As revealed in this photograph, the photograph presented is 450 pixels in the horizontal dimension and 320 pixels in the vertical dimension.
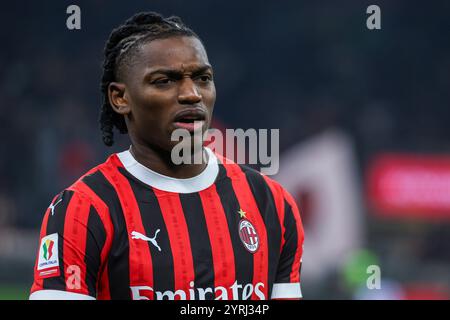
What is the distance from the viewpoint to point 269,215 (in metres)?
2.78

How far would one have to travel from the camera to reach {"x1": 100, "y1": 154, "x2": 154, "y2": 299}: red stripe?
2.51m

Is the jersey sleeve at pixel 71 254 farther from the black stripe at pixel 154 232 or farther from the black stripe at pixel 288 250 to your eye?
the black stripe at pixel 288 250

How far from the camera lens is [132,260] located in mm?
2510

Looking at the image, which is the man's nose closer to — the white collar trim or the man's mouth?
the man's mouth

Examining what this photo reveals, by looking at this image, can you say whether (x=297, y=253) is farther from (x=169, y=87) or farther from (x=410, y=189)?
(x=410, y=189)

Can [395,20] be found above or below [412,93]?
above

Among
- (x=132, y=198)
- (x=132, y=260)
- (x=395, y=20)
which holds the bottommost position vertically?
(x=132, y=260)

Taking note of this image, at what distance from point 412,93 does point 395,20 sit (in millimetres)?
1529

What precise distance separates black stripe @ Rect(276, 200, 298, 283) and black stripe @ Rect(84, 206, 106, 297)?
61 cm

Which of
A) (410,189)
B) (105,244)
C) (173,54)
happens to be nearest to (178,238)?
(105,244)
